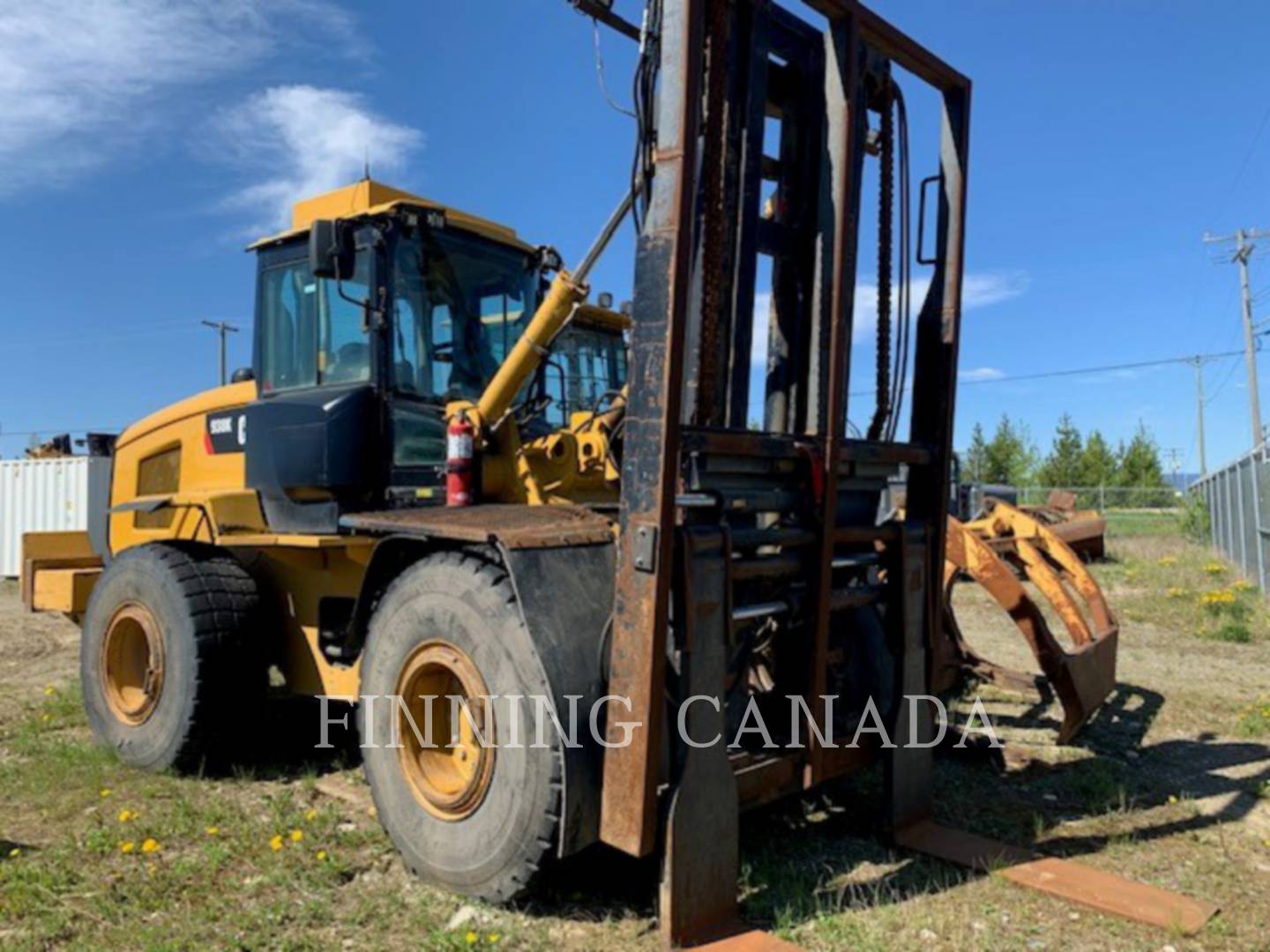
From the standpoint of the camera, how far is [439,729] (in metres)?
4.19

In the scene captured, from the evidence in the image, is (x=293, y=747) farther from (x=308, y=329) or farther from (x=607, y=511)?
(x=607, y=511)

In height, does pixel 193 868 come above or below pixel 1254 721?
below

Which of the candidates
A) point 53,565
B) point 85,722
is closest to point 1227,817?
point 85,722

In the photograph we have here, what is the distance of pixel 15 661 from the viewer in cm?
964

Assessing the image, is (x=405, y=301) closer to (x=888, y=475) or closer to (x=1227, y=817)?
(x=888, y=475)

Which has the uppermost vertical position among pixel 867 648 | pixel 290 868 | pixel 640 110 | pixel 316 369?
pixel 640 110

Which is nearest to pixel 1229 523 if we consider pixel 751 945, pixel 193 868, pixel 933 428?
pixel 933 428

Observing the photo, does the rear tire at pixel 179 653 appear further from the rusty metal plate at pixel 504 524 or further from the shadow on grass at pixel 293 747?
the rusty metal plate at pixel 504 524

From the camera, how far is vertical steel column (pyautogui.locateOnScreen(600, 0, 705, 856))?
11.0 feet

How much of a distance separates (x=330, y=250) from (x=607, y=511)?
70.4 inches

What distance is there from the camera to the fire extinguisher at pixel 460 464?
4.65m

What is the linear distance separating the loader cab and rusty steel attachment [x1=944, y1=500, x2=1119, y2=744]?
8.52 feet

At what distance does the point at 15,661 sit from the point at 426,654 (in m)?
7.57

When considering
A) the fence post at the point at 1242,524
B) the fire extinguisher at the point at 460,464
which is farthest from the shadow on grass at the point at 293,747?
the fence post at the point at 1242,524
